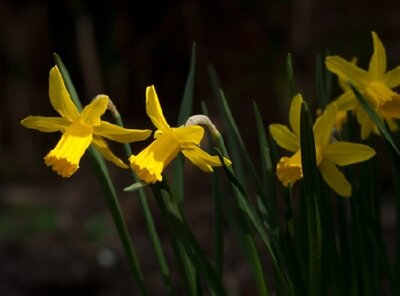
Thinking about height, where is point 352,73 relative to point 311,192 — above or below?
above

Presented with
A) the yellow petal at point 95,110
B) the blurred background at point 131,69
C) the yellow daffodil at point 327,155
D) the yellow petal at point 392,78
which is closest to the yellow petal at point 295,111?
the yellow daffodil at point 327,155

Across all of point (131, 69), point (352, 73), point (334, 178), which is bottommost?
point (334, 178)

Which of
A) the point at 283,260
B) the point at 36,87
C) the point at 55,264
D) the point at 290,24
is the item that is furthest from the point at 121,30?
the point at 283,260

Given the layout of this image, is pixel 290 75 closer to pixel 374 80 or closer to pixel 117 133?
pixel 374 80

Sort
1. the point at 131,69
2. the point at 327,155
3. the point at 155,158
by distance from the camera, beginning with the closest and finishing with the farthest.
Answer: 1. the point at 155,158
2. the point at 327,155
3. the point at 131,69

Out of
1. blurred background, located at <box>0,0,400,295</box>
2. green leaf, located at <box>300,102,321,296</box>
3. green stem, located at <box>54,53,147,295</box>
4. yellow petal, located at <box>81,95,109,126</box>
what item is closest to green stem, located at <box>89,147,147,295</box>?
green stem, located at <box>54,53,147,295</box>

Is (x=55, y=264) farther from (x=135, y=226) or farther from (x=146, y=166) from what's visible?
(x=146, y=166)

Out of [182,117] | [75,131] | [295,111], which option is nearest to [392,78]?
[295,111]
